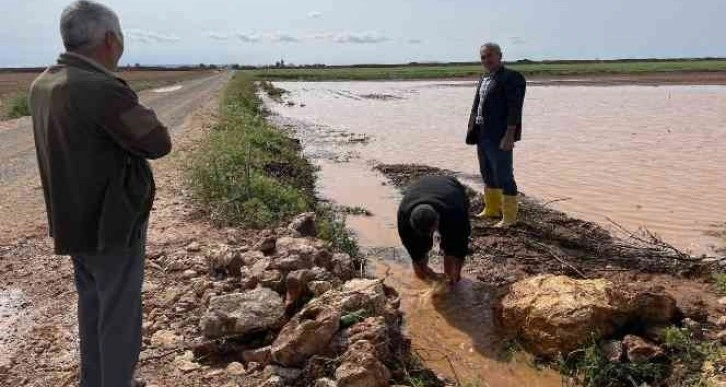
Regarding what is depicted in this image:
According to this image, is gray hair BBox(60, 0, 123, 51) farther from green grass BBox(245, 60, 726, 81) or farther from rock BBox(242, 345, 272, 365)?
green grass BBox(245, 60, 726, 81)

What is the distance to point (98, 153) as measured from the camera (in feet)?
8.04

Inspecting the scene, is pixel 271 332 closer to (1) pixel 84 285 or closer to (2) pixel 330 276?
(2) pixel 330 276

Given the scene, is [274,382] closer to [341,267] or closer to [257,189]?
[341,267]

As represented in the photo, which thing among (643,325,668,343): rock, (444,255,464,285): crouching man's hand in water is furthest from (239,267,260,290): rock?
(643,325,668,343): rock

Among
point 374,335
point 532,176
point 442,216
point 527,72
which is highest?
point 442,216

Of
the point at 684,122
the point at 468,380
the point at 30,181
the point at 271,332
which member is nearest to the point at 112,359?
the point at 271,332

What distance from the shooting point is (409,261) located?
6.37 metres

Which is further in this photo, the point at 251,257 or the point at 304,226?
the point at 304,226

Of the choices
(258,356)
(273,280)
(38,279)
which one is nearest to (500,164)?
(273,280)

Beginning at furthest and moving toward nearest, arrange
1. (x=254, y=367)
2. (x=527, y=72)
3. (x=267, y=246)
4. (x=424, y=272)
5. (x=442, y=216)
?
(x=527, y=72)
(x=424, y=272)
(x=267, y=246)
(x=442, y=216)
(x=254, y=367)

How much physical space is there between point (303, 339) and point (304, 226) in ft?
7.40

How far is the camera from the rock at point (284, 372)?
11.4ft

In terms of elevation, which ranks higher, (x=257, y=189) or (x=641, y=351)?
(x=257, y=189)

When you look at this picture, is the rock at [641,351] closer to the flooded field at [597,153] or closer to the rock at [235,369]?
the rock at [235,369]
